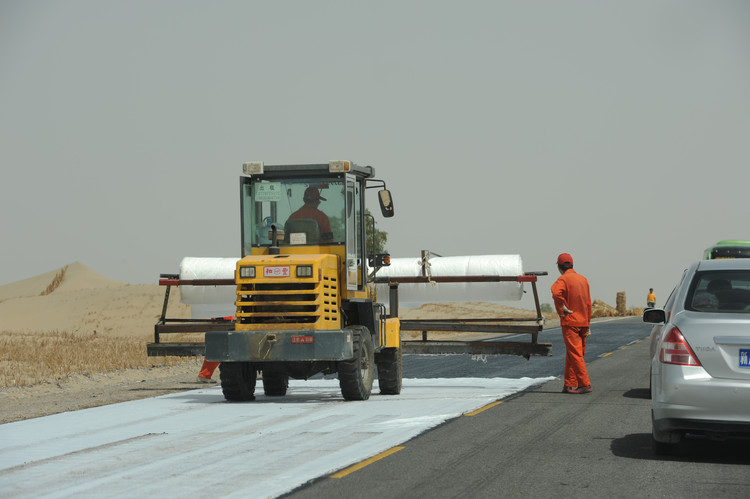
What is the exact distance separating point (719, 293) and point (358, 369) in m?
6.49

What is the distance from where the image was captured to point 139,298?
271ft

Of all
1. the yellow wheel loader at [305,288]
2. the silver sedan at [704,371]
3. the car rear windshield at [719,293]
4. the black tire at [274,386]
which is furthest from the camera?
the black tire at [274,386]

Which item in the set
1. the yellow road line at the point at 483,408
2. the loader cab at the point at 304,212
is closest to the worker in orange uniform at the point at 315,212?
the loader cab at the point at 304,212

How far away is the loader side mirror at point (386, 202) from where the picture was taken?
15188 mm

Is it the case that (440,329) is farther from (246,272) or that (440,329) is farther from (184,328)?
(246,272)

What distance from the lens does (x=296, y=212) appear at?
15.9 meters

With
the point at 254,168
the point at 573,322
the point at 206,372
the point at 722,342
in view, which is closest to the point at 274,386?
the point at 206,372

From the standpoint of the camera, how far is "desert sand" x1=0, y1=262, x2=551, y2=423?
17578mm

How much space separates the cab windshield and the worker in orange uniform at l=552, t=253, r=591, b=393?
353 centimetres

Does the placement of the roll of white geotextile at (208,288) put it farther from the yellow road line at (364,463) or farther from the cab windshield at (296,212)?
the yellow road line at (364,463)

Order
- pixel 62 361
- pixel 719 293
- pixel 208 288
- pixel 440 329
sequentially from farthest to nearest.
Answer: pixel 62 361 < pixel 208 288 < pixel 440 329 < pixel 719 293

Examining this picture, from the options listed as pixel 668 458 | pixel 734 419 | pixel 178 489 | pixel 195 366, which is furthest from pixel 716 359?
pixel 195 366

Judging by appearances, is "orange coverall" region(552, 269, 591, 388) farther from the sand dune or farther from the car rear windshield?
the sand dune

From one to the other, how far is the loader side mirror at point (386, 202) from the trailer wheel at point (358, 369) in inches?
69.0
